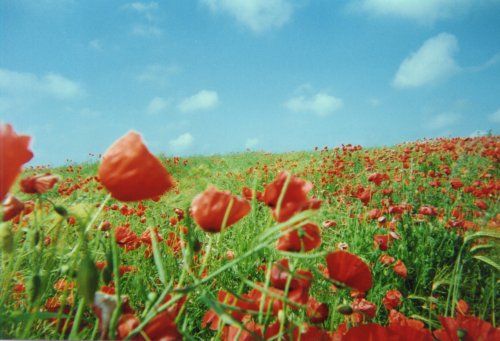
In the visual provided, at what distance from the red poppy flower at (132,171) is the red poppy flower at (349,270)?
0.81 feet

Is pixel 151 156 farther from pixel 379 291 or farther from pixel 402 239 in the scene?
pixel 402 239

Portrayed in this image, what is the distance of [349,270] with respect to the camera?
0.51 m

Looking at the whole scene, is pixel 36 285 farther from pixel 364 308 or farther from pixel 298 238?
pixel 364 308

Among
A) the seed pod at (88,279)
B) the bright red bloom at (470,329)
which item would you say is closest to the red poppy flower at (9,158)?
the seed pod at (88,279)

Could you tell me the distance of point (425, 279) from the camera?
1.49 m

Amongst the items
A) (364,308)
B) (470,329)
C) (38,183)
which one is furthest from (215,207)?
(364,308)

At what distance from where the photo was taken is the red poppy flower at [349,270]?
51 centimetres

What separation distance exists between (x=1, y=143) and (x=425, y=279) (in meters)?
1.53

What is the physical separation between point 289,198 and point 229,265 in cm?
A: 12

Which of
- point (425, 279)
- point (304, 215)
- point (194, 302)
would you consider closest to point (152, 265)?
point (194, 302)

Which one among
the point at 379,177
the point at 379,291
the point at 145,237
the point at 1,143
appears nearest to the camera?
the point at 1,143

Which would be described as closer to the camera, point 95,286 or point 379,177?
point 95,286

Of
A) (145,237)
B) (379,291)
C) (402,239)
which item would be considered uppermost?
(145,237)

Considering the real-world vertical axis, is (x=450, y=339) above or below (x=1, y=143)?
below
